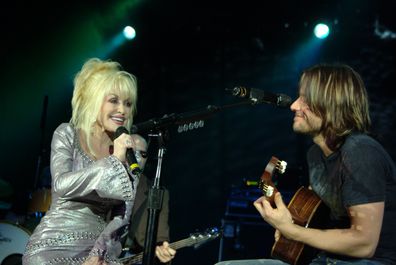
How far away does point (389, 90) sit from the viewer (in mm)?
7109

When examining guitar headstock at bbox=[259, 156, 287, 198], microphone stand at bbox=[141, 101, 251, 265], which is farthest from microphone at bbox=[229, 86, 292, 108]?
guitar headstock at bbox=[259, 156, 287, 198]

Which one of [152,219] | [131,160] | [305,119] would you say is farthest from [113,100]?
[305,119]

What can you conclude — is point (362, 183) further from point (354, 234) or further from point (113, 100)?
point (113, 100)

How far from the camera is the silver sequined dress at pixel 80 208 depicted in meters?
2.66

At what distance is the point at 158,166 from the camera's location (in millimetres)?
2469

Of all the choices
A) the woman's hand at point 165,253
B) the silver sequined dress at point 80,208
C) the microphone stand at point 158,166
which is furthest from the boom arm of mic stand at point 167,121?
the woman's hand at point 165,253

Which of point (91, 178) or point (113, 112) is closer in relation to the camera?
point (91, 178)

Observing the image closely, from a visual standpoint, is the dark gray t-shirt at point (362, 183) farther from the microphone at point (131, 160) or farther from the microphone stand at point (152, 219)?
the microphone at point (131, 160)

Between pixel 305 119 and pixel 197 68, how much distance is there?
17.4 feet

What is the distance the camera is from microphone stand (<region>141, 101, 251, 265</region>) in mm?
2363

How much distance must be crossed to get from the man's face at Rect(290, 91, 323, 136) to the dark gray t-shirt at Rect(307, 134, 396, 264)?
8.0 inches

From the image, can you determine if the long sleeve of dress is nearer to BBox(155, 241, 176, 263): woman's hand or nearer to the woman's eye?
the woman's eye

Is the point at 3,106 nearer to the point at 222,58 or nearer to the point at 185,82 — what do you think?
the point at 185,82

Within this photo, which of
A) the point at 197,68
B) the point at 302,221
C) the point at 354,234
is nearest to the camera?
the point at 354,234
